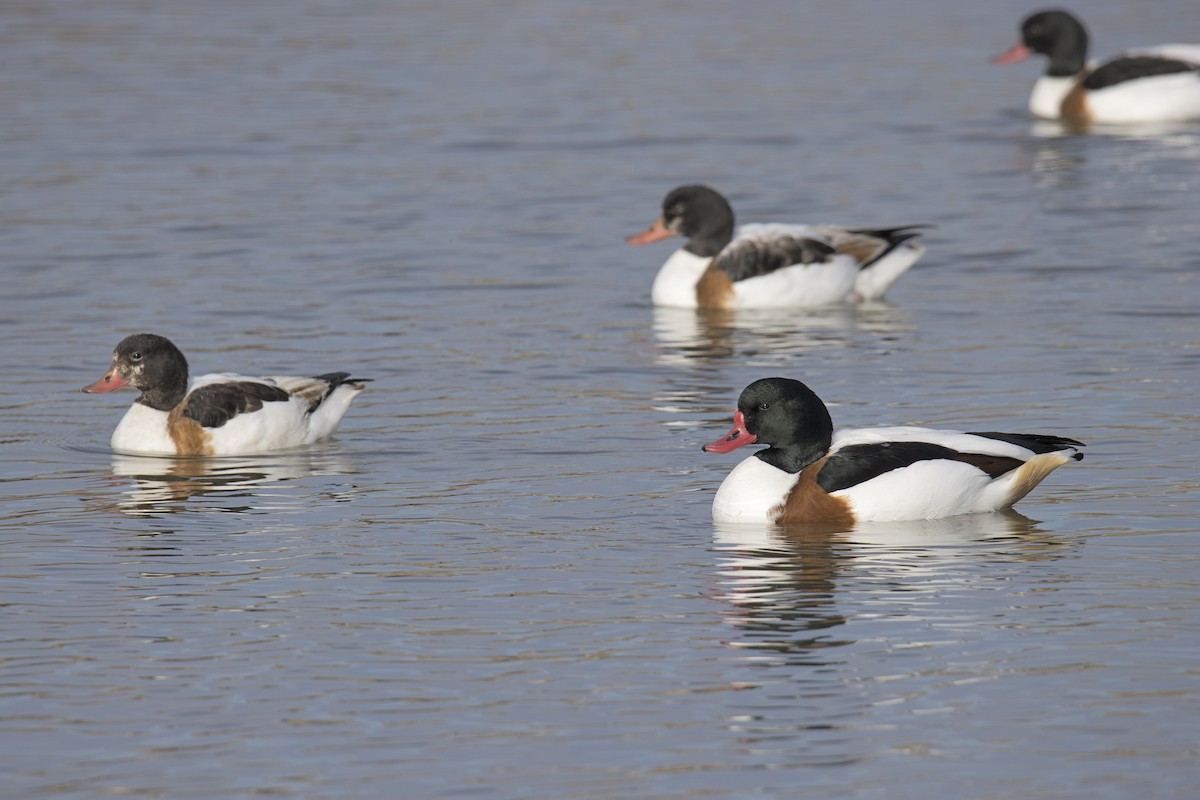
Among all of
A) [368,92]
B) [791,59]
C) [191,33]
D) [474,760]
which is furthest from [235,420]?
[191,33]

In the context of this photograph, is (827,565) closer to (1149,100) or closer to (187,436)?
(187,436)

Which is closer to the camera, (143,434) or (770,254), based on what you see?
(143,434)

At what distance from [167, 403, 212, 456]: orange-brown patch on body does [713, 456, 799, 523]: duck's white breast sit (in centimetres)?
370

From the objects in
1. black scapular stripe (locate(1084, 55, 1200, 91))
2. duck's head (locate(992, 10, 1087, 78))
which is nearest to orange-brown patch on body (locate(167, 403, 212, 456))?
black scapular stripe (locate(1084, 55, 1200, 91))

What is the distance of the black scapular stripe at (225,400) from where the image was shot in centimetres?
1339

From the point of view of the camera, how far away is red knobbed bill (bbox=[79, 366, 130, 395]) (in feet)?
45.9

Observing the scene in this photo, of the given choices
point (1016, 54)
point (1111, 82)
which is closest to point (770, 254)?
point (1111, 82)

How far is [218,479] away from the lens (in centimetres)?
1288

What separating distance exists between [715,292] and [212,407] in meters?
6.52

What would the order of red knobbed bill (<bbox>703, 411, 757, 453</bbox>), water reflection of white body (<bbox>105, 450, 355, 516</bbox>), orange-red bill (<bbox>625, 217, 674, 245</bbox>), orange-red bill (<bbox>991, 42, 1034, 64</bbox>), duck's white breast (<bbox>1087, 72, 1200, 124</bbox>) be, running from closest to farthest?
red knobbed bill (<bbox>703, 411, 757, 453</bbox>), water reflection of white body (<bbox>105, 450, 355, 516</bbox>), orange-red bill (<bbox>625, 217, 674, 245</bbox>), duck's white breast (<bbox>1087, 72, 1200, 124</bbox>), orange-red bill (<bbox>991, 42, 1034, 64</bbox>)

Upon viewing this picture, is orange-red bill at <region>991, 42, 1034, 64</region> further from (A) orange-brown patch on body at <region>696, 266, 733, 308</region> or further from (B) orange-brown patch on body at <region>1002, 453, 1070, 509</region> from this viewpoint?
(B) orange-brown patch on body at <region>1002, 453, 1070, 509</region>

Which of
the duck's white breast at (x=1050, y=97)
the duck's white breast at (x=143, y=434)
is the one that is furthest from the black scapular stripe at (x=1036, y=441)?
the duck's white breast at (x=1050, y=97)

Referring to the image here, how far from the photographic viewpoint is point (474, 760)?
7.83 meters

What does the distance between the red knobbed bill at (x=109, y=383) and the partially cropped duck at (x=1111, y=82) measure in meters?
17.5
